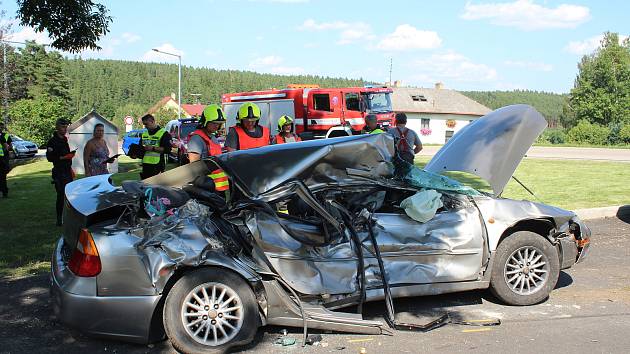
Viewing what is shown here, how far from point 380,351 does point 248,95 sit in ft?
64.3

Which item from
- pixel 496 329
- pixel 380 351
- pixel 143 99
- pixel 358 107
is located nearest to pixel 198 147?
pixel 380 351

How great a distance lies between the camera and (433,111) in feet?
221

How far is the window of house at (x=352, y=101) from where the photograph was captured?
20.2 m

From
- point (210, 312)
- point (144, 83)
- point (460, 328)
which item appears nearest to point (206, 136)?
point (210, 312)

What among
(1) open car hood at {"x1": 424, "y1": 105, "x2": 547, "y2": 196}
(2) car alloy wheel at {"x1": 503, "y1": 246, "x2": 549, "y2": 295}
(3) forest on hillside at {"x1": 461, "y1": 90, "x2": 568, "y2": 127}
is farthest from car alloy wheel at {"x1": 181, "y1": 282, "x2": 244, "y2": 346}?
(3) forest on hillside at {"x1": 461, "y1": 90, "x2": 568, "y2": 127}

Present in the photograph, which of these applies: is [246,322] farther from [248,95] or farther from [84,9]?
[248,95]

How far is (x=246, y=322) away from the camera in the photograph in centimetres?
385

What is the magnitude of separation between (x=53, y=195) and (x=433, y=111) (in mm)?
59517

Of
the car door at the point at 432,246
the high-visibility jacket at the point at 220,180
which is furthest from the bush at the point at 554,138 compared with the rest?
the high-visibility jacket at the point at 220,180

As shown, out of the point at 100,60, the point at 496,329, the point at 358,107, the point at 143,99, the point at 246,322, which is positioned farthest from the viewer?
the point at 100,60

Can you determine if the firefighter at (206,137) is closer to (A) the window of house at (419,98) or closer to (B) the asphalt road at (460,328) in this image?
(B) the asphalt road at (460,328)

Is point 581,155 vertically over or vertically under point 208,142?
under

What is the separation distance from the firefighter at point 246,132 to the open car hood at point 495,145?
207 centimetres

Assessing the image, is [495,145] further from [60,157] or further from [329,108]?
[329,108]
